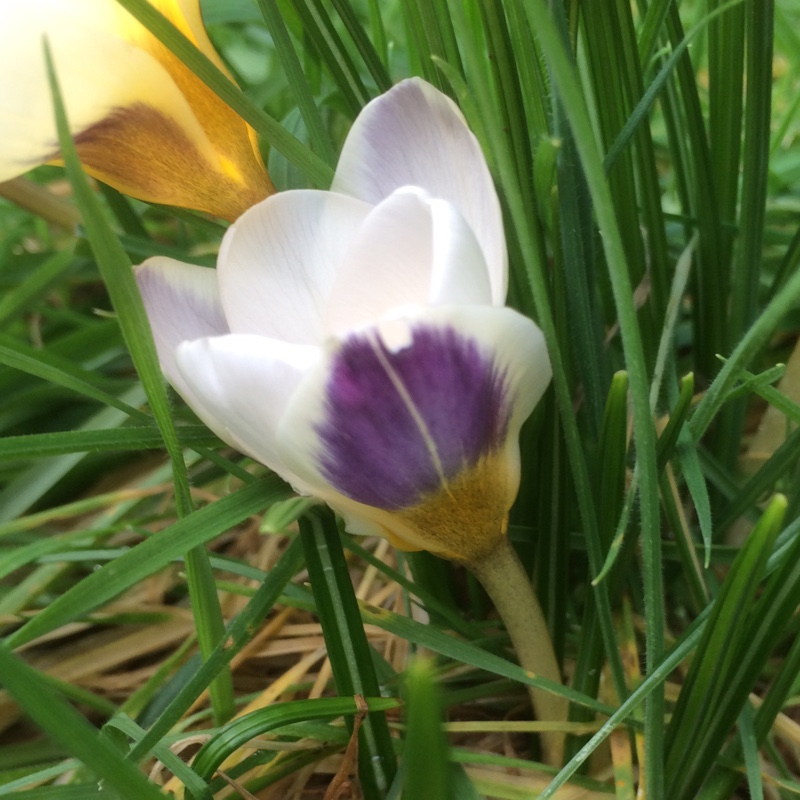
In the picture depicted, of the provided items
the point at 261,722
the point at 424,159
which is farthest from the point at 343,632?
the point at 424,159

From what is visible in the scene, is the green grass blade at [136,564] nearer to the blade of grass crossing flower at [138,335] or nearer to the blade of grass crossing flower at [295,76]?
the blade of grass crossing flower at [138,335]

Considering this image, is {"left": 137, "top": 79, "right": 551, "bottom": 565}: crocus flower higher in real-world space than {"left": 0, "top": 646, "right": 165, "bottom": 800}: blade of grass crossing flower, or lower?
higher

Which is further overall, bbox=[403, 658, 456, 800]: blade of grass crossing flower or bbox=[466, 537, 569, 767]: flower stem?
bbox=[466, 537, 569, 767]: flower stem

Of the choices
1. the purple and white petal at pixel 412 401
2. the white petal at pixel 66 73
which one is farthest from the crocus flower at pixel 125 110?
the purple and white petal at pixel 412 401

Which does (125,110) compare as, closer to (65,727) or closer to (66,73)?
(66,73)

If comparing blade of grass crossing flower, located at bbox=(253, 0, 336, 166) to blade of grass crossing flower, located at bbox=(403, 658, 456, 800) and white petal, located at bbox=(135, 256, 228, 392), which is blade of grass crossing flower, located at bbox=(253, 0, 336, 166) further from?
blade of grass crossing flower, located at bbox=(403, 658, 456, 800)

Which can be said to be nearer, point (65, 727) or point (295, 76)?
point (65, 727)

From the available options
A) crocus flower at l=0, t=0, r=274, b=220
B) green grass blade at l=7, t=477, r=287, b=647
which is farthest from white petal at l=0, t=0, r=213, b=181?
green grass blade at l=7, t=477, r=287, b=647

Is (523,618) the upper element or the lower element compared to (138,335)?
lower
